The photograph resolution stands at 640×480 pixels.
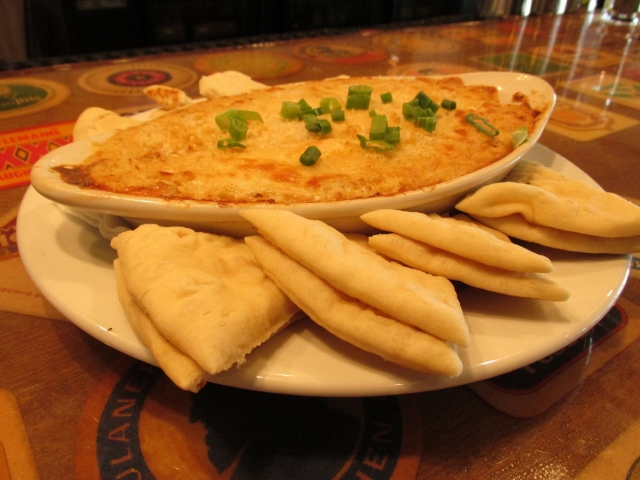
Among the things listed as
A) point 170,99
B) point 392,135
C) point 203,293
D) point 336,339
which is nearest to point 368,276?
point 336,339

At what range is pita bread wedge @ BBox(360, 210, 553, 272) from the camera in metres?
0.90

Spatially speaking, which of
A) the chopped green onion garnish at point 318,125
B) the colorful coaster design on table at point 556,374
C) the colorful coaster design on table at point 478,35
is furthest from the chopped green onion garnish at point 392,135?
the colorful coaster design on table at point 478,35

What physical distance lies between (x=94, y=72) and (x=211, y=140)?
1.80m

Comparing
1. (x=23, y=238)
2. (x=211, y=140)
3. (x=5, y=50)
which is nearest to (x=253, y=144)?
(x=211, y=140)

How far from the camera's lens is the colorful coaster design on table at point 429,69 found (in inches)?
116

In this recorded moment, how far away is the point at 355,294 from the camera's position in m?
0.84

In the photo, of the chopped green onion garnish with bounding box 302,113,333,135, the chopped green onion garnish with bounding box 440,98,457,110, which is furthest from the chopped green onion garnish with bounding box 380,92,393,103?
the chopped green onion garnish with bounding box 302,113,333,135

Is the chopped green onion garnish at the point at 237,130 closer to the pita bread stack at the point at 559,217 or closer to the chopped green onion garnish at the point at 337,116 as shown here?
the chopped green onion garnish at the point at 337,116

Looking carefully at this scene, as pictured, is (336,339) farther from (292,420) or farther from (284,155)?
(284,155)

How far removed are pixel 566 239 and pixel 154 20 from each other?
15.8 ft

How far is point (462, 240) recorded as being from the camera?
37.2 inches

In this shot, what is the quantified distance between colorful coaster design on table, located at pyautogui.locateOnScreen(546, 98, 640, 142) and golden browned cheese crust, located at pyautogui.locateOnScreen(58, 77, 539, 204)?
657mm

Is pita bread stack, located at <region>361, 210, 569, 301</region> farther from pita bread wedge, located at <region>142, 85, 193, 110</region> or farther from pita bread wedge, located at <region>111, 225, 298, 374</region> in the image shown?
pita bread wedge, located at <region>142, 85, 193, 110</region>

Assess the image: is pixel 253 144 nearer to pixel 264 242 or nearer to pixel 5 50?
pixel 264 242
